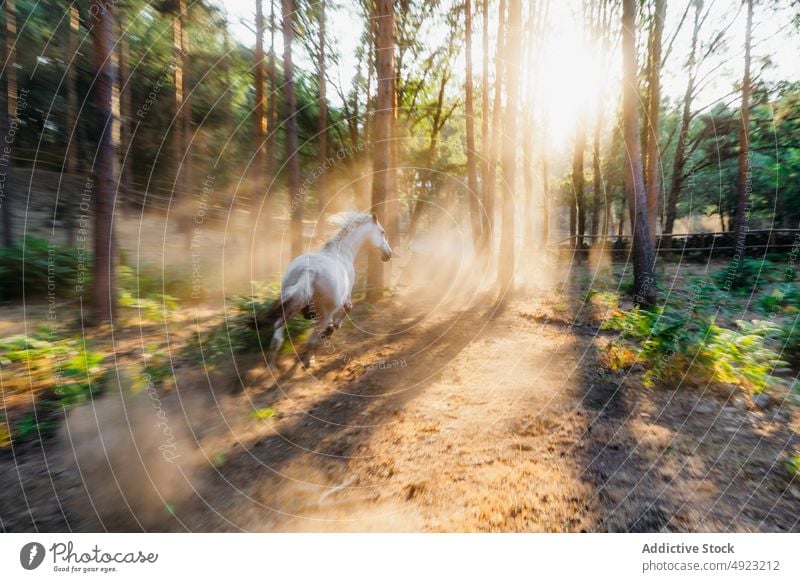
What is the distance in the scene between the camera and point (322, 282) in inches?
225

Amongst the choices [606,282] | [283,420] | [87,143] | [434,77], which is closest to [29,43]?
[87,143]

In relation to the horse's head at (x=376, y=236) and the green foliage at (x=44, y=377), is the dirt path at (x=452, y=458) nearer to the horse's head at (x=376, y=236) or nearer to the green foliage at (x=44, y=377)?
the green foliage at (x=44, y=377)

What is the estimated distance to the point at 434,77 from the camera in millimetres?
19672

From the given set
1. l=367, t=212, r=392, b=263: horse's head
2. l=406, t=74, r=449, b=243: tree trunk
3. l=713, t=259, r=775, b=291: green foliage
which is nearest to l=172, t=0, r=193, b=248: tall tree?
l=367, t=212, r=392, b=263: horse's head

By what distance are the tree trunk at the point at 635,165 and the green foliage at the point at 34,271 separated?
47.5 feet

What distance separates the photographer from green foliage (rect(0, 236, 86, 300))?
837 cm

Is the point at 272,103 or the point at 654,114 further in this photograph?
the point at 272,103

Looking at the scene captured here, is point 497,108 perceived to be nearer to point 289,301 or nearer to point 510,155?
point 510,155

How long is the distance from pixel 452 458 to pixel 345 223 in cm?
517

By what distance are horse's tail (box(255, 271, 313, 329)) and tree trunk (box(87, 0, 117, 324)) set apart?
10.2 feet

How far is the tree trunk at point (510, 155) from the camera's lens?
32.1ft

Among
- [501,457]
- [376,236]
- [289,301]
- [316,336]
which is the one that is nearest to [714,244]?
[376,236]

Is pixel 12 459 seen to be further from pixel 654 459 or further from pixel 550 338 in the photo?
pixel 550 338
